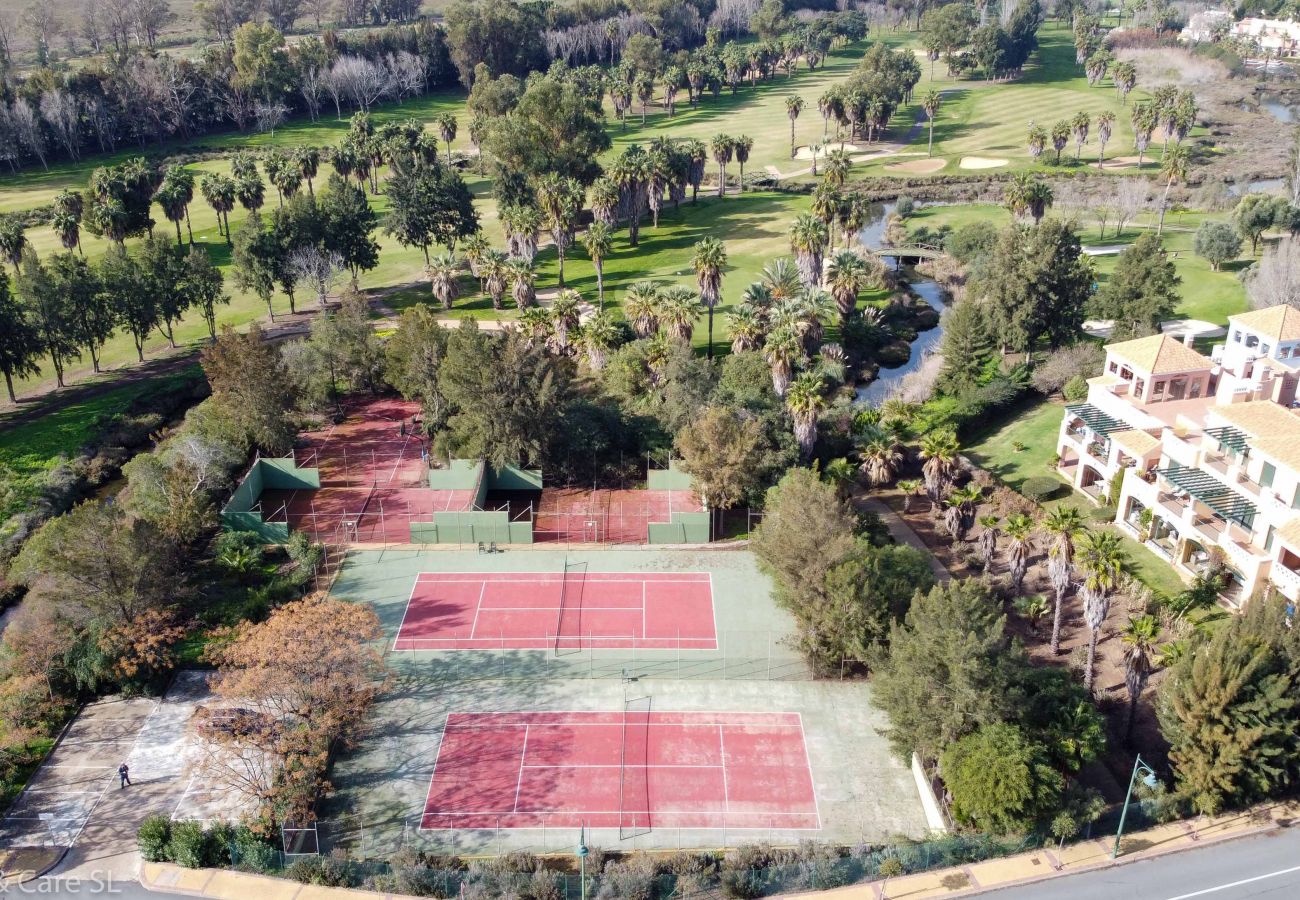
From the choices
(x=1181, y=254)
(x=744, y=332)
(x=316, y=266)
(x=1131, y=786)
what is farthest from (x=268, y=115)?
(x=1131, y=786)

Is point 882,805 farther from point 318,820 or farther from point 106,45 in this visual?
point 106,45

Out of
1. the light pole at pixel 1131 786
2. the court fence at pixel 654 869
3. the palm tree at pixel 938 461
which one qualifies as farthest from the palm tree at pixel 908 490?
the court fence at pixel 654 869

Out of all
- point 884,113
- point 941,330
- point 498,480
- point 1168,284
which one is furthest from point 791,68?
point 498,480

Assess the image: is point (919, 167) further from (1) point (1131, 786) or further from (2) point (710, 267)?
(1) point (1131, 786)

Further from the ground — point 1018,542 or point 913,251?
point 1018,542

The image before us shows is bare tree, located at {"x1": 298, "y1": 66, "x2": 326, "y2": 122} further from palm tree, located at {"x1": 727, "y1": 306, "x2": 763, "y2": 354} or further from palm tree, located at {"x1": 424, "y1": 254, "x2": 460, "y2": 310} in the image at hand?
palm tree, located at {"x1": 727, "y1": 306, "x2": 763, "y2": 354}

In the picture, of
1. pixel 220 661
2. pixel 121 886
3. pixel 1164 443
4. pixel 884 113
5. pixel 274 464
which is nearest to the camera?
pixel 121 886
